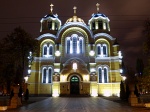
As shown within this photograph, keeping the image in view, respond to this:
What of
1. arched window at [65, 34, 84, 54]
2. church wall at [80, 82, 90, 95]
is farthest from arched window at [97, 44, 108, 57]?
church wall at [80, 82, 90, 95]

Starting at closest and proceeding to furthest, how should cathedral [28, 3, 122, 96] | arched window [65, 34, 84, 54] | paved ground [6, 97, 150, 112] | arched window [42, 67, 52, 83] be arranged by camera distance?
paved ground [6, 97, 150, 112] < cathedral [28, 3, 122, 96] < arched window [42, 67, 52, 83] < arched window [65, 34, 84, 54]

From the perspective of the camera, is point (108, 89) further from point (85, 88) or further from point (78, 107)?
point (78, 107)

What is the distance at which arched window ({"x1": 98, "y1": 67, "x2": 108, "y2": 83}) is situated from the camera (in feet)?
131

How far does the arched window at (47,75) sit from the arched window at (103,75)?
32.3 feet

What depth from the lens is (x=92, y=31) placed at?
4372 cm

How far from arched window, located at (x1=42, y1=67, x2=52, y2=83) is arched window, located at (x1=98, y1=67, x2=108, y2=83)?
32.3 ft

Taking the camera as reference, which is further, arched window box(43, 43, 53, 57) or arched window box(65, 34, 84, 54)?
arched window box(43, 43, 53, 57)

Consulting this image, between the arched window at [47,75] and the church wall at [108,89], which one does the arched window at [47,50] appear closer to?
the arched window at [47,75]

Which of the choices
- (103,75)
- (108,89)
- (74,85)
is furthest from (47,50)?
(108,89)

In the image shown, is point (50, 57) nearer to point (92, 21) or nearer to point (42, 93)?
point (42, 93)

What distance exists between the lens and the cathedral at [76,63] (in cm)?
3803

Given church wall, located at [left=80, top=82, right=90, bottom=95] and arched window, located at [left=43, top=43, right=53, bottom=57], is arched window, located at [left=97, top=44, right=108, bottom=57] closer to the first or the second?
church wall, located at [left=80, top=82, right=90, bottom=95]

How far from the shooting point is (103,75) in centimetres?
4012

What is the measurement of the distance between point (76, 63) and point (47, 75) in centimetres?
660
